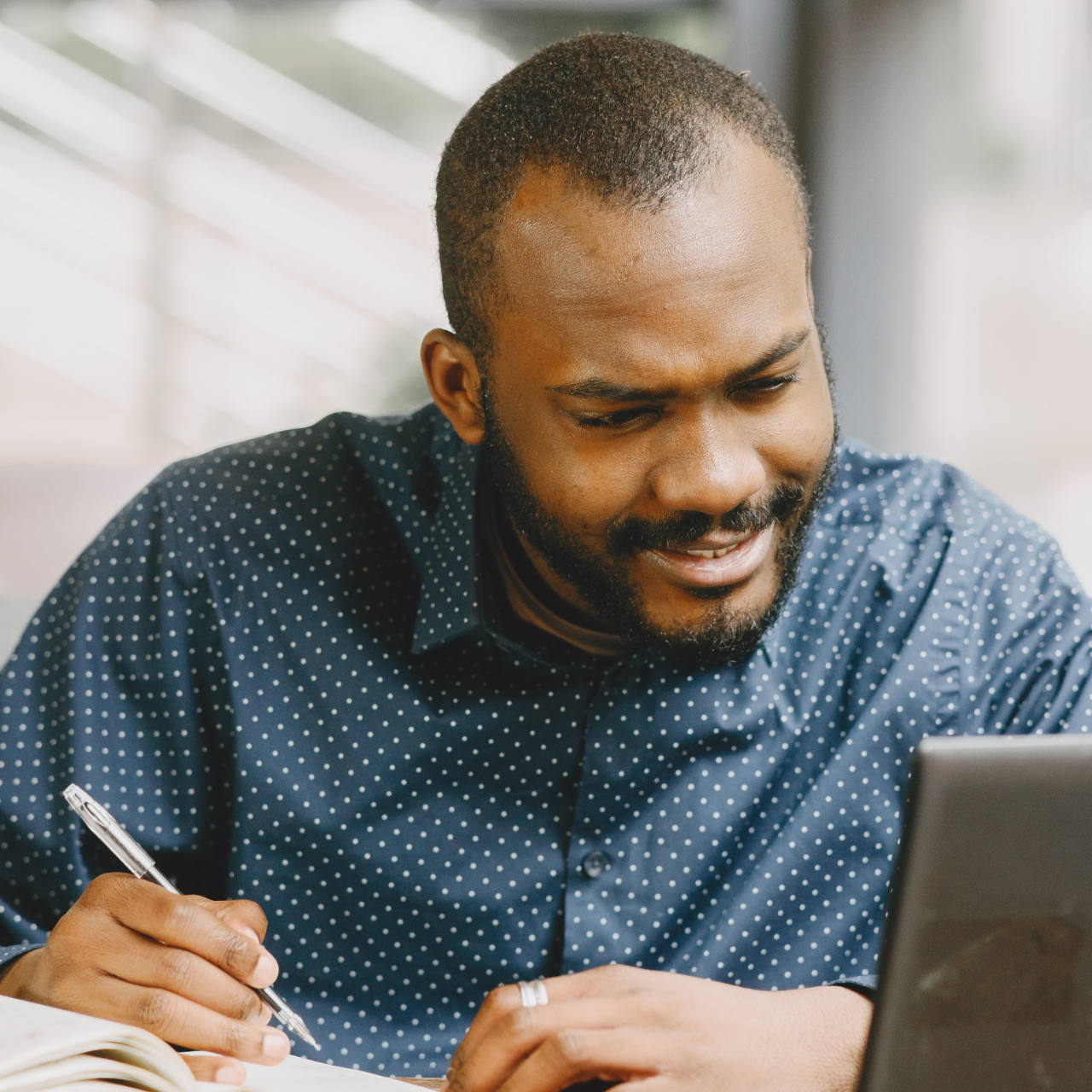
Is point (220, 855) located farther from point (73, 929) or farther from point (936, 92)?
point (936, 92)

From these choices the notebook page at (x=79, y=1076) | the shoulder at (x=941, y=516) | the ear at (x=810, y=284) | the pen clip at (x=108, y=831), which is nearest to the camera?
the notebook page at (x=79, y=1076)

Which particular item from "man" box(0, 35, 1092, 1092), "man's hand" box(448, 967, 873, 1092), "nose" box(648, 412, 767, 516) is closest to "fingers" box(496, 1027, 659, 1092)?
"man's hand" box(448, 967, 873, 1092)

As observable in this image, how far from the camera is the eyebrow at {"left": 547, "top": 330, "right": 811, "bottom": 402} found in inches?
36.3

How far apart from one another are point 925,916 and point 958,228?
2.38 metres

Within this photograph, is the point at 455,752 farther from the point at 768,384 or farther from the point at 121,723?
the point at 768,384

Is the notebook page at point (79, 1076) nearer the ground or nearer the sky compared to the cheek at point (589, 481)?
nearer the ground

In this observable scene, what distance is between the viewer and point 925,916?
1.72ft

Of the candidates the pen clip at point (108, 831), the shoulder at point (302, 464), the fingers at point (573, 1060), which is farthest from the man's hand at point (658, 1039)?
the shoulder at point (302, 464)

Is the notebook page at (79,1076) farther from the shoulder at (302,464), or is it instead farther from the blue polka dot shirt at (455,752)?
the shoulder at (302,464)

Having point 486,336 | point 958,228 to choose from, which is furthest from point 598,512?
point 958,228

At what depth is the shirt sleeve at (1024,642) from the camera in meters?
1.13

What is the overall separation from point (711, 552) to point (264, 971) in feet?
1.55

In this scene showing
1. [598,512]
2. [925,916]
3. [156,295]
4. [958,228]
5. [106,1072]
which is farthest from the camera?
[156,295]

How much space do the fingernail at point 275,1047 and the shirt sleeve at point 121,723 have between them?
41cm
